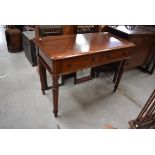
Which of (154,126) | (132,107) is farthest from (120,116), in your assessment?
(154,126)

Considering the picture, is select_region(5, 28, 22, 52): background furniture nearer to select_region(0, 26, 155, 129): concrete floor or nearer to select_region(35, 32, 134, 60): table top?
select_region(0, 26, 155, 129): concrete floor

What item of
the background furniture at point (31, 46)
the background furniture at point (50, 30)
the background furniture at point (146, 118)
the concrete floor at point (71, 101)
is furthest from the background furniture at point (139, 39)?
the background furniture at point (31, 46)

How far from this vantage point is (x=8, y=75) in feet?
A: 7.38

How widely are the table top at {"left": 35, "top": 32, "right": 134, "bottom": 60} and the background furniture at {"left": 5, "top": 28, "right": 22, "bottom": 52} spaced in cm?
154

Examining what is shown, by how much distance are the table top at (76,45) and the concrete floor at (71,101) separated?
760 millimetres

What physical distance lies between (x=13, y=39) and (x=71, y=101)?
1.78 metres

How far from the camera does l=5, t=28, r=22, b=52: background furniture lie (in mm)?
2733

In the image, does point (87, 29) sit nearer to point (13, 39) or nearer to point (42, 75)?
point (42, 75)

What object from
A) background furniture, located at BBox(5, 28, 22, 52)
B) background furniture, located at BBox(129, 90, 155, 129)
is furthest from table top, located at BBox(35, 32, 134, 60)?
background furniture, located at BBox(5, 28, 22, 52)

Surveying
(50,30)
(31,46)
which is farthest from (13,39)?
(50,30)

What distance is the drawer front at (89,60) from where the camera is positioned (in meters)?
1.27

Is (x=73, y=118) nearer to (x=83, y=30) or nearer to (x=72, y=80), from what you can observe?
(x=72, y=80)

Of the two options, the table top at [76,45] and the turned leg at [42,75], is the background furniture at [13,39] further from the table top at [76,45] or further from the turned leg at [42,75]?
the table top at [76,45]

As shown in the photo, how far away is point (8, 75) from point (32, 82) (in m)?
0.43
